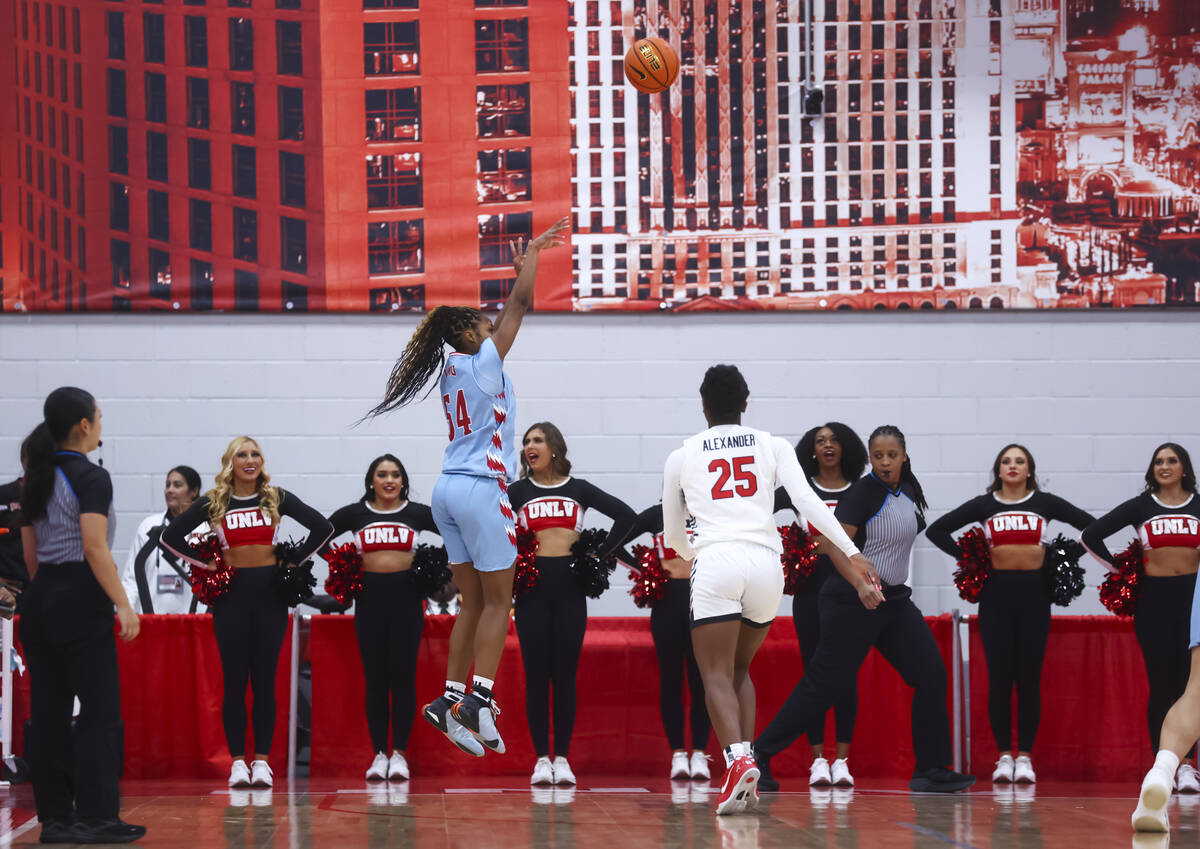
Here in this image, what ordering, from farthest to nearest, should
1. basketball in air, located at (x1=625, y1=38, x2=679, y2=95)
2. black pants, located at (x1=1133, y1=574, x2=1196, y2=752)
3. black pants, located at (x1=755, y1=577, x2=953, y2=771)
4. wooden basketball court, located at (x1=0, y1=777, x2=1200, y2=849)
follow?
basketball in air, located at (x1=625, y1=38, x2=679, y2=95)
black pants, located at (x1=1133, y1=574, x2=1196, y2=752)
black pants, located at (x1=755, y1=577, x2=953, y2=771)
wooden basketball court, located at (x1=0, y1=777, x2=1200, y2=849)

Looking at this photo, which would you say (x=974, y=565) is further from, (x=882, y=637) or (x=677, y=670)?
(x=677, y=670)

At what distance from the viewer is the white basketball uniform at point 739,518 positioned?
213 inches

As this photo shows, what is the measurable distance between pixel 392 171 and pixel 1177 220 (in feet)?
18.7

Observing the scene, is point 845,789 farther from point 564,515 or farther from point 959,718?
point 564,515

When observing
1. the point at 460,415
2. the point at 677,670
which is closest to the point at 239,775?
the point at 677,670

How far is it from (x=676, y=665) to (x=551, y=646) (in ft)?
2.40

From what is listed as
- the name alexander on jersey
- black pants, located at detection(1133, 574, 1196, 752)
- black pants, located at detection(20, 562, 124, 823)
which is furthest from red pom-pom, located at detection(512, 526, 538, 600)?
black pants, located at detection(1133, 574, 1196, 752)

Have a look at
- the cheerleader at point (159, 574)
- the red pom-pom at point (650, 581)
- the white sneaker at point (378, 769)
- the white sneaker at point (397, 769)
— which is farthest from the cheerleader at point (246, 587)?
the red pom-pom at point (650, 581)

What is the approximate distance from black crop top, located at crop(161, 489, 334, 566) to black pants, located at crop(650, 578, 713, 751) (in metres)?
2.05

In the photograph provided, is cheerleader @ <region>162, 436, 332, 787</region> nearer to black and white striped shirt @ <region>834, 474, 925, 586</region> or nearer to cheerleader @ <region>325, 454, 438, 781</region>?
cheerleader @ <region>325, 454, 438, 781</region>

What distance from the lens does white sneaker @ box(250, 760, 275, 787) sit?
702cm

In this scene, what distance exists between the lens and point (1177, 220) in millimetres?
9531

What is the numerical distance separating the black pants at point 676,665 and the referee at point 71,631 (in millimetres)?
3273

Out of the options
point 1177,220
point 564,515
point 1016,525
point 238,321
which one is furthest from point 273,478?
point 1177,220
